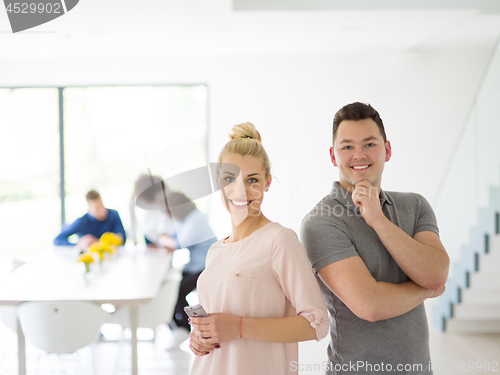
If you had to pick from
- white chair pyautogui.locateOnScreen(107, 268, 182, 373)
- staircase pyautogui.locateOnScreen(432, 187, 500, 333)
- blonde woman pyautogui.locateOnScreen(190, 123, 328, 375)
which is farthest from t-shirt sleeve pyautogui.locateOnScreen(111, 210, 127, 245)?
staircase pyautogui.locateOnScreen(432, 187, 500, 333)

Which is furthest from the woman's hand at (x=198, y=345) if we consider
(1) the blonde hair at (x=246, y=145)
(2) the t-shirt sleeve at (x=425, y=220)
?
(2) the t-shirt sleeve at (x=425, y=220)

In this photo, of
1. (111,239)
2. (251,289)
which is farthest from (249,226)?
(111,239)

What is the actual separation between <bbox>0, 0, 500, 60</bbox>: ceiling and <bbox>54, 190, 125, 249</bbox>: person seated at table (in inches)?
48.7

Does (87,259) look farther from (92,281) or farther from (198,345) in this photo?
(198,345)

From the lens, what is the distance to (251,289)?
938 mm

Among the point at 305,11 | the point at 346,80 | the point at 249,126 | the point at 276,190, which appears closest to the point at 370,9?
the point at 305,11

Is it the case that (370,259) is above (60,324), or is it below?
above

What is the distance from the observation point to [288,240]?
0.91 metres

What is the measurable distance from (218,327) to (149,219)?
179 centimetres

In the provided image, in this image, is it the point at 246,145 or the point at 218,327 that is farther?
the point at 246,145

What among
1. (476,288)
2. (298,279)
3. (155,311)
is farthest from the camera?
(476,288)

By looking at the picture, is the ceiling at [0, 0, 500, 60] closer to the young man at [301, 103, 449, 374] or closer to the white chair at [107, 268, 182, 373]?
the white chair at [107, 268, 182, 373]

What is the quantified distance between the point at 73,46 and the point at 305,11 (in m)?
1.97

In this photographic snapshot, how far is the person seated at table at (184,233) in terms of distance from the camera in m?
1.90
